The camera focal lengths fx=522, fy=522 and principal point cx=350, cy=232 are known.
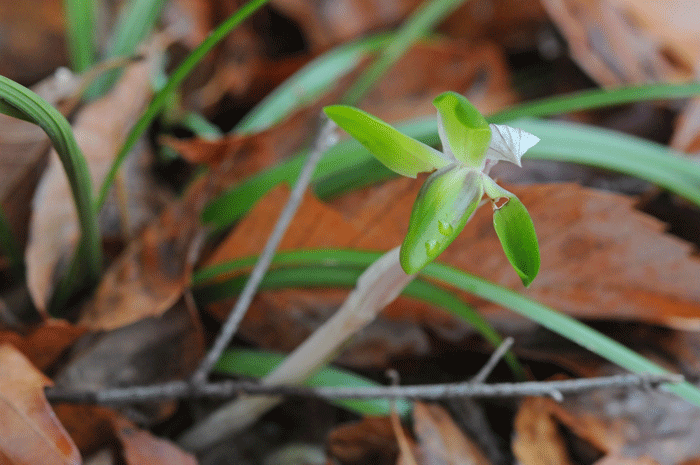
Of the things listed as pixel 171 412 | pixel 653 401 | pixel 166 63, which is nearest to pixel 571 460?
pixel 653 401

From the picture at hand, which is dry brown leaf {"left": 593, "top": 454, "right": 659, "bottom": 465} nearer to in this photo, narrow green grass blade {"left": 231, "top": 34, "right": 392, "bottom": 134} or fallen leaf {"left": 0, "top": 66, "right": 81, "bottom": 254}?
narrow green grass blade {"left": 231, "top": 34, "right": 392, "bottom": 134}

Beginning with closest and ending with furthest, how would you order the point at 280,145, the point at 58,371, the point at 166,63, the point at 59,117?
the point at 59,117 → the point at 58,371 → the point at 280,145 → the point at 166,63

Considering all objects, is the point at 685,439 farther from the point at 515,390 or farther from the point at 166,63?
the point at 166,63

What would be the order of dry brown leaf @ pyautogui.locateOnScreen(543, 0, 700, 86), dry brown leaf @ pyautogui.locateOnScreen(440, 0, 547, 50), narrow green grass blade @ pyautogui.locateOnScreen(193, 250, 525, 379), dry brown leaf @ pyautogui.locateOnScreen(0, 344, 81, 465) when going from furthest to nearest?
1. dry brown leaf @ pyautogui.locateOnScreen(440, 0, 547, 50)
2. dry brown leaf @ pyautogui.locateOnScreen(543, 0, 700, 86)
3. narrow green grass blade @ pyautogui.locateOnScreen(193, 250, 525, 379)
4. dry brown leaf @ pyautogui.locateOnScreen(0, 344, 81, 465)

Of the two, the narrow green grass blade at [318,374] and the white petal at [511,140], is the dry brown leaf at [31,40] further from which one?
the white petal at [511,140]

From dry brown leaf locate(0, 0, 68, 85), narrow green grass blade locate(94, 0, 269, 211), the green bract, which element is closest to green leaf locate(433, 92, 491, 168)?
the green bract

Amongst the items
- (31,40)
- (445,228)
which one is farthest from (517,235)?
(31,40)

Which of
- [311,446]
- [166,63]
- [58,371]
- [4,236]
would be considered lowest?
[311,446]

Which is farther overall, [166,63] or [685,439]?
[166,63]
